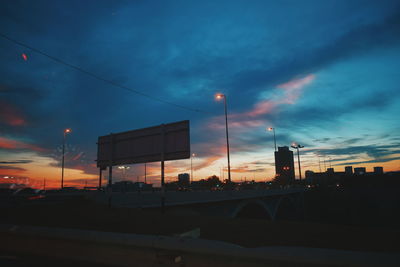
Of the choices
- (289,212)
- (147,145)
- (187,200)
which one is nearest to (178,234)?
(147,145)

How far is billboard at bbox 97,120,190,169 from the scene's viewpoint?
15969mm

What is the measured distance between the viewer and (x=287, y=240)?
804 cm

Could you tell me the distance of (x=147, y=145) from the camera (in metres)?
17.5

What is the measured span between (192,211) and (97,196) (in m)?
8.80

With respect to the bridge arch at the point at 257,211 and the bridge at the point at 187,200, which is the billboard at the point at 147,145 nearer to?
the bridge at the point at 187,200

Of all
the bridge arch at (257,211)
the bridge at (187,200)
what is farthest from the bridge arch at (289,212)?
the bridge at (187,200)

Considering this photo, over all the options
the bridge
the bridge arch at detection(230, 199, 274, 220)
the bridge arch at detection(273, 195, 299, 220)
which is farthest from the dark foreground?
the bridge arch at detection(273, 195, 299, 220)

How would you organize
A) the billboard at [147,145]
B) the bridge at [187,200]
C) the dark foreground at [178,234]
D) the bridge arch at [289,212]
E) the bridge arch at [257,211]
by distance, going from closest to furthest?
1. the dark foreground at [178,234]
2. the billboard at [147,145]
3. the bridge at [187,200]
4. the bridge arch at [257,211]
5. the bridge arch at [289,212]

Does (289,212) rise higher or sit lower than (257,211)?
lower

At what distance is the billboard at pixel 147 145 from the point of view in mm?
15969

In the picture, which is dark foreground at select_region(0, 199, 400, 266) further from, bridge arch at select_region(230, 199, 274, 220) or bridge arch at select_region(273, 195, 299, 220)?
bridge arch at select_region(273, 195, 299, 220)

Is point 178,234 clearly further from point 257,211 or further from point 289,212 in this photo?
point 289,212

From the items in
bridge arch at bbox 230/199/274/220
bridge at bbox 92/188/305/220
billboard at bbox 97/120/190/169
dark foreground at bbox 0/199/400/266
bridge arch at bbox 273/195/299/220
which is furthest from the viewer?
bridge arch at bbox 273/195/299/220

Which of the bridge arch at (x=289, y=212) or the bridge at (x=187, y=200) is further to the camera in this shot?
the bridge arch at (x=289, y=212)
